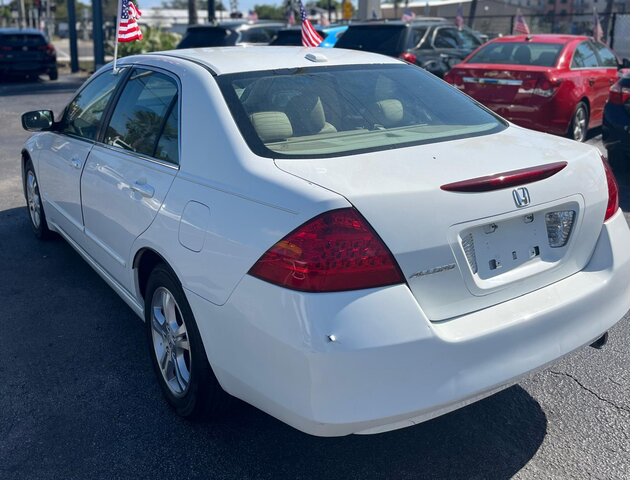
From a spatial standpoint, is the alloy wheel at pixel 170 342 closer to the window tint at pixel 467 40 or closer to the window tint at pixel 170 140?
the window tint at pixel 170 140

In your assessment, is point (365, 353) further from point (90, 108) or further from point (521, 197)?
point (90, 108)

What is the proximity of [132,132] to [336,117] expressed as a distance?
1209mm

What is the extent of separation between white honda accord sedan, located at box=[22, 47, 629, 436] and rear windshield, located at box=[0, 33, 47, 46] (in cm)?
1883

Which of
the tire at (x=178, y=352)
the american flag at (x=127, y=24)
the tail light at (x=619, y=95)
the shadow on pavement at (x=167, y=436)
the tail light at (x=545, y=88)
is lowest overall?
the shadow on pavement at (x=167, y=436)

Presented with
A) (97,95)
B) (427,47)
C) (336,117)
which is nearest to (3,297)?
(97,95)

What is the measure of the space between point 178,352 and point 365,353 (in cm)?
127

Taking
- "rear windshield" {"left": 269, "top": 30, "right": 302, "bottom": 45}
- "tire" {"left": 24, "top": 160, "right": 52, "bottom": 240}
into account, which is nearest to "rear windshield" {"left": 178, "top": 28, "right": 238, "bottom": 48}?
"rear windshield" {"left": 269, "top": 30, "right": 302, "bottom": 45}

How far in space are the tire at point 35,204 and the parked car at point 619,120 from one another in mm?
6036

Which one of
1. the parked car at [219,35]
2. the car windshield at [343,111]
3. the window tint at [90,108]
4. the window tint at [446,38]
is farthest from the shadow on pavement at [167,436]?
the parked car at [219,35]

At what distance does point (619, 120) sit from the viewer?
794 centimetres

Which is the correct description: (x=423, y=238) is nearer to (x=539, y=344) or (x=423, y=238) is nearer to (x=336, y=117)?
(x=539, y=344)

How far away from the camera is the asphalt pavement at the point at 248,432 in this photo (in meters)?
3.00

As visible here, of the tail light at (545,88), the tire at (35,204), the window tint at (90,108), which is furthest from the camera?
the tail light at (545,88)

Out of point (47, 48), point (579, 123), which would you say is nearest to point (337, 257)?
point (579, 123)
